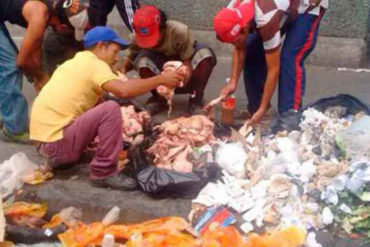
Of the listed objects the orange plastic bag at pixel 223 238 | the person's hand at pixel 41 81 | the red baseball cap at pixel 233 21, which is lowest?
the orange plastic bag at pixel 223 238

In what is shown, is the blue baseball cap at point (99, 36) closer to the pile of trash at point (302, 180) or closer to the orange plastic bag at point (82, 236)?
the pile of trash at point (302, 180)

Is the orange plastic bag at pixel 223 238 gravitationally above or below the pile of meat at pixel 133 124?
below

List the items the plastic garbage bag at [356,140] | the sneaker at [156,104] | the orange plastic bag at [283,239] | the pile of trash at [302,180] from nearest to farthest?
1. the orange plastic bag at [283,239]
2. the pile of trash at [302,180]
3. the plastic garbage bag at [356,140]
4. the sneaker at [156,104]

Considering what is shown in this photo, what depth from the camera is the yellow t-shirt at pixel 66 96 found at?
4.44 metres

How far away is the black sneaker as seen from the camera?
4.43 metres

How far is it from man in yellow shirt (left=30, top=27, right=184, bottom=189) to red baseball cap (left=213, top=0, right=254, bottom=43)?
42cm

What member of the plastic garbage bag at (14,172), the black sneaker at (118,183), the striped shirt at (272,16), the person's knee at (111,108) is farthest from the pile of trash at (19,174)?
the striped shirt at (272,16)

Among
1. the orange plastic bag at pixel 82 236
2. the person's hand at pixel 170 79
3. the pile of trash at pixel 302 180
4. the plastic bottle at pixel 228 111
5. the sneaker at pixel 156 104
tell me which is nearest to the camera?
the pile of trash at pixel 302 180

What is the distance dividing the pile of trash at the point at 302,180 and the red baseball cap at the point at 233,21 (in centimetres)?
72

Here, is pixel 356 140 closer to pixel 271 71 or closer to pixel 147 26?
pixel 271 71

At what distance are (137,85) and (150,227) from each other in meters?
0.91

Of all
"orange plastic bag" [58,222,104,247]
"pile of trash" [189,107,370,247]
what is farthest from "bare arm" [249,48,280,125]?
"orange plastic bag" [58,222,104,247]

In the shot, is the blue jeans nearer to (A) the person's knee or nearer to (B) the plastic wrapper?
(B) the plastic wrapper

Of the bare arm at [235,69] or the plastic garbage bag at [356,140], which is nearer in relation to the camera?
the plastic garbage bag at [356,140]
